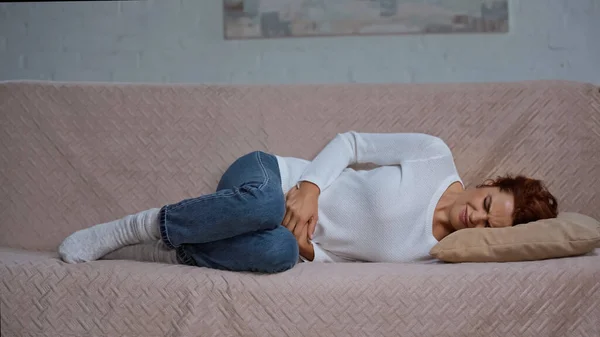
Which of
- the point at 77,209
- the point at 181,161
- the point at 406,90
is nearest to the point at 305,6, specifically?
the point at 406,90

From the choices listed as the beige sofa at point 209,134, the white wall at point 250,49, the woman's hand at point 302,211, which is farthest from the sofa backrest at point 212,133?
the white wall at point 250,49

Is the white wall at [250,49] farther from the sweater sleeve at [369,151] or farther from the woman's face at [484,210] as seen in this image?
the woman's face at [484,210]

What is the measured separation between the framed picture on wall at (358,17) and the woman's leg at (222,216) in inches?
42.4

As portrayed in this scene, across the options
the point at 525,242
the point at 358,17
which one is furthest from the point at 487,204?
the point at 358,17

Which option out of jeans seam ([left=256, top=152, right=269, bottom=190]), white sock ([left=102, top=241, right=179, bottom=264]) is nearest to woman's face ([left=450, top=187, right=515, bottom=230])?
jeans seam ([left=256, top=152, right=269, bottom=190])

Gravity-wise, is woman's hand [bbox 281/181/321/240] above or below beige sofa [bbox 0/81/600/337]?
below

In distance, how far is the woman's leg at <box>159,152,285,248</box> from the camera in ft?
4.80

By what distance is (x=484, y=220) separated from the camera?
1.61 meters

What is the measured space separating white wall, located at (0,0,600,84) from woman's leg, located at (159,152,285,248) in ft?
3.42

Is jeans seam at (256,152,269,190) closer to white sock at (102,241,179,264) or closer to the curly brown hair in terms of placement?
white sock at (102,241,179,264)

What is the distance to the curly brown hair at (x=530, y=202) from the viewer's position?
5.24 ft

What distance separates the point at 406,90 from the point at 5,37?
5.28ft

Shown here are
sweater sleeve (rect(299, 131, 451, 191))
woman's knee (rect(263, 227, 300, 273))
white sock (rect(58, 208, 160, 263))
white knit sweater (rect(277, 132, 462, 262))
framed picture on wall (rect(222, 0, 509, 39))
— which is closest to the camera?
woman's knee (rect(263, 227, 300, 273))

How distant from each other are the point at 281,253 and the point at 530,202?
2.10 ft
